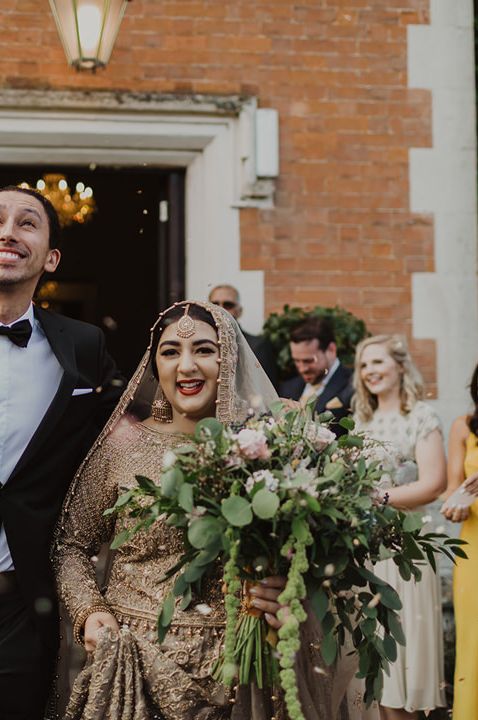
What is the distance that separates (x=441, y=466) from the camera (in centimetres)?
558

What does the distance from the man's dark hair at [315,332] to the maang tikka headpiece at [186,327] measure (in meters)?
2.87

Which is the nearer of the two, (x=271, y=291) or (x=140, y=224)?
(x=271, y=291)

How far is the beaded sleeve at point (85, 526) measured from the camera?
3.20 m

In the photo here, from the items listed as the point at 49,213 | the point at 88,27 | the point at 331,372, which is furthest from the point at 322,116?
the point at 49,213

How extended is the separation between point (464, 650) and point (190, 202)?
3.29 metres

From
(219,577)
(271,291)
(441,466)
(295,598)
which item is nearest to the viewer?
(295,598)

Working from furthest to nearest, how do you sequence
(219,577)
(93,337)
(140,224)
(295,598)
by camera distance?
(140,224) < (93,337) < (219,577) < (295,598)

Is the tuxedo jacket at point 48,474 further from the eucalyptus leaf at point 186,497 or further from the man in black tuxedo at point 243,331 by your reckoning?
the man in black tuxedo at point 243,331

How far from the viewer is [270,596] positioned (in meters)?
2.80

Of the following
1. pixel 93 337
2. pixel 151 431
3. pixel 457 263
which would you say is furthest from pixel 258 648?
pixel 457 263

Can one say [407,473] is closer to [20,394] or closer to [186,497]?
[20,394]

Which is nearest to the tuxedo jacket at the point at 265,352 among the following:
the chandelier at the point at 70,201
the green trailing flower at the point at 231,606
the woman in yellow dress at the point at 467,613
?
the woman in yellow dress at the point at 467,613

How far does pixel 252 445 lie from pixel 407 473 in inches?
122

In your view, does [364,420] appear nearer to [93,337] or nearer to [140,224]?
[93,337]
